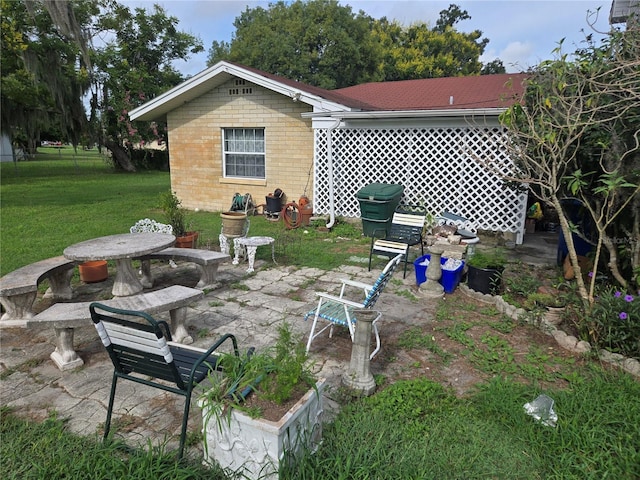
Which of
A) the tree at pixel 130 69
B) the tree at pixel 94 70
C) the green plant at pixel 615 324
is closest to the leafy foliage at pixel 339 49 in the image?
the tree at pixel 94 70

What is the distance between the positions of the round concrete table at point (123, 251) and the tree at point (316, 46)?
2361 cm

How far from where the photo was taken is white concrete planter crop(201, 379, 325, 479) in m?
1.87

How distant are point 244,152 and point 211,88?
1.84 meters

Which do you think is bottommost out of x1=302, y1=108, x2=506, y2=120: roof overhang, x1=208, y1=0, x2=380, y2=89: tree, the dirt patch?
the dirt patch

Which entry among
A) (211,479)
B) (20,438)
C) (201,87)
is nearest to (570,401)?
(211,479)

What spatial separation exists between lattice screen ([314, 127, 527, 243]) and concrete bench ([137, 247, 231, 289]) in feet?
14.3

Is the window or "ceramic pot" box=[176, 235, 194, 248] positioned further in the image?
the window

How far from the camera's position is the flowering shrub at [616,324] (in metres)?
3.16

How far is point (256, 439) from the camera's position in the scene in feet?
6.22

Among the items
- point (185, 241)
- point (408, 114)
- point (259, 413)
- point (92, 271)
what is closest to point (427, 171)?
point (408, 114)

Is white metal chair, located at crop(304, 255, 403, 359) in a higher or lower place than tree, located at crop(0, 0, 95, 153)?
lower

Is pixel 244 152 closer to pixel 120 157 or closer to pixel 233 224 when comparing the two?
pixel 233 224

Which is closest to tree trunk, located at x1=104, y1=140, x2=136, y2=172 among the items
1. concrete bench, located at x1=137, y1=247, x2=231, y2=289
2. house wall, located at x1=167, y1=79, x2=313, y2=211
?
house wall, located at x1=167, y1=79, x2=313, y2=211

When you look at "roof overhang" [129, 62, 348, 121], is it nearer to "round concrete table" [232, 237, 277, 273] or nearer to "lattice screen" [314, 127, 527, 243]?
"lattice screen" [314, 127, 527, 243]
